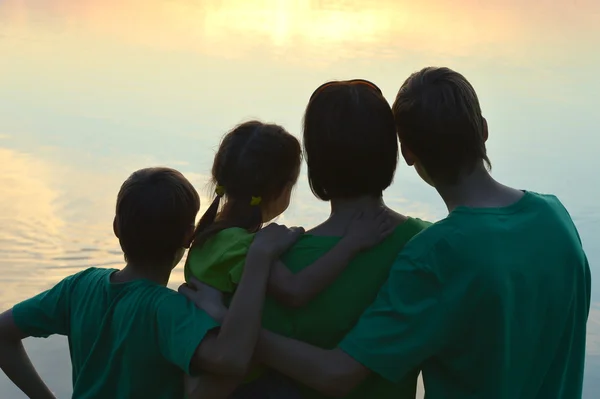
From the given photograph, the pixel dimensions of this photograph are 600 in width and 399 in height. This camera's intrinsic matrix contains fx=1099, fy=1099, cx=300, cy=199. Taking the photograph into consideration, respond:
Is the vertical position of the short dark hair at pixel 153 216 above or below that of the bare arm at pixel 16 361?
above

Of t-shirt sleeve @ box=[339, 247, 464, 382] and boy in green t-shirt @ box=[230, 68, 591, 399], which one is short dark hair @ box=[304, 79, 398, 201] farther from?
t-shirt sleeve @ box=[339, 247, 464, 382]

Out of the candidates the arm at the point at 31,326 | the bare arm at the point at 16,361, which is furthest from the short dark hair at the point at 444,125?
the bare arm at the point at 16,361

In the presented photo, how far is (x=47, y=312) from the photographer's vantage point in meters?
2.45

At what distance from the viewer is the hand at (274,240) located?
2158 mm

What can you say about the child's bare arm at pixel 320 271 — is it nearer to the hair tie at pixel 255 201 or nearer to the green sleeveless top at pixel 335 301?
the green sleeveless top at pixel 335 301

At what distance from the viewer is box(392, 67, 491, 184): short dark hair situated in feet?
6.82

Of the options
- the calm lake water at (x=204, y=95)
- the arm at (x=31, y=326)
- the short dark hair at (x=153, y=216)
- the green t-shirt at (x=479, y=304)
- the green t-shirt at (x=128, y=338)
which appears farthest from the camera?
the calm lake water at (x=204, y=95)

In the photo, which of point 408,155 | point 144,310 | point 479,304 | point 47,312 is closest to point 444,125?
point 408,155

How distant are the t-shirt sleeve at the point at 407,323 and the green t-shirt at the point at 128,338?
0.35 meters

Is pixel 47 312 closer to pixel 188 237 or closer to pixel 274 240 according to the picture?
pixel 188 237

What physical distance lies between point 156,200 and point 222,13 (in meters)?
12.3

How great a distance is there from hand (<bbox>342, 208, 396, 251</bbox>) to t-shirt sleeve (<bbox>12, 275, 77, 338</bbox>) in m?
0.68

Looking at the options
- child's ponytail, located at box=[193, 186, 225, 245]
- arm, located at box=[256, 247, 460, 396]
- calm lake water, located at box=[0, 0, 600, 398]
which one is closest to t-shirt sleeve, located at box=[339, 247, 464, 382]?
arm, located at box=[256, 247, 460, 396]

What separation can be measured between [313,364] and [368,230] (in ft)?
0.96
